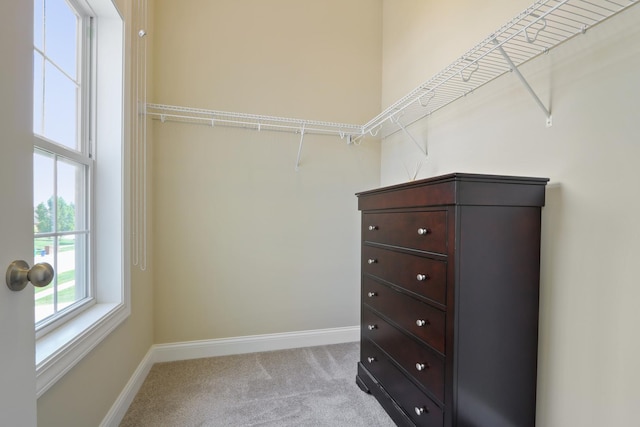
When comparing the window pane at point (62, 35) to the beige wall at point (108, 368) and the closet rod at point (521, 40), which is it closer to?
the beige wall at point (108, 368)

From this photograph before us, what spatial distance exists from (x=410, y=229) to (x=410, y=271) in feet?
0.65

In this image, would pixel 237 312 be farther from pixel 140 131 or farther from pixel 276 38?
pixel 276 38

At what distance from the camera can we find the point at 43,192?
1.15 metres

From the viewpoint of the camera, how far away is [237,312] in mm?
2316

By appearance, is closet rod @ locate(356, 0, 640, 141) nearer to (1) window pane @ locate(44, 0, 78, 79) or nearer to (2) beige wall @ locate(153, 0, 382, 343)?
(2) beige wall @ locate(153, 0, 382, 343)

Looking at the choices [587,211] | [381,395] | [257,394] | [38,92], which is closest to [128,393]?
[257,394]

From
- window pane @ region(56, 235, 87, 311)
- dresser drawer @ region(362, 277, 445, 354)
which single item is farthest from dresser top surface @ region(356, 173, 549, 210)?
window pane @ region(56, 235, 87, 311)

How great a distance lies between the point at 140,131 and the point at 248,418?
1.85 m

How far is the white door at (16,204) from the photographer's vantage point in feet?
1.98

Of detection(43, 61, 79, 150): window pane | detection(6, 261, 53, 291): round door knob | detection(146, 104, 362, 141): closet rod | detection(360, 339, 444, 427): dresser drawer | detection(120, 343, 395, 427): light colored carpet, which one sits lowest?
detection(120, 343, 395, 427): light colored carpet

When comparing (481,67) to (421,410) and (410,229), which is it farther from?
(421,410)

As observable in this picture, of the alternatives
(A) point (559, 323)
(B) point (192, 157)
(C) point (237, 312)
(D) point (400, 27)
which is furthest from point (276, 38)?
(A) point (559, 323)

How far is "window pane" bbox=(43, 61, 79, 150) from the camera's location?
3.86 ft

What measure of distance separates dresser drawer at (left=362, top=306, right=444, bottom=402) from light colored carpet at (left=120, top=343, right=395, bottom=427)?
0.41 metres
